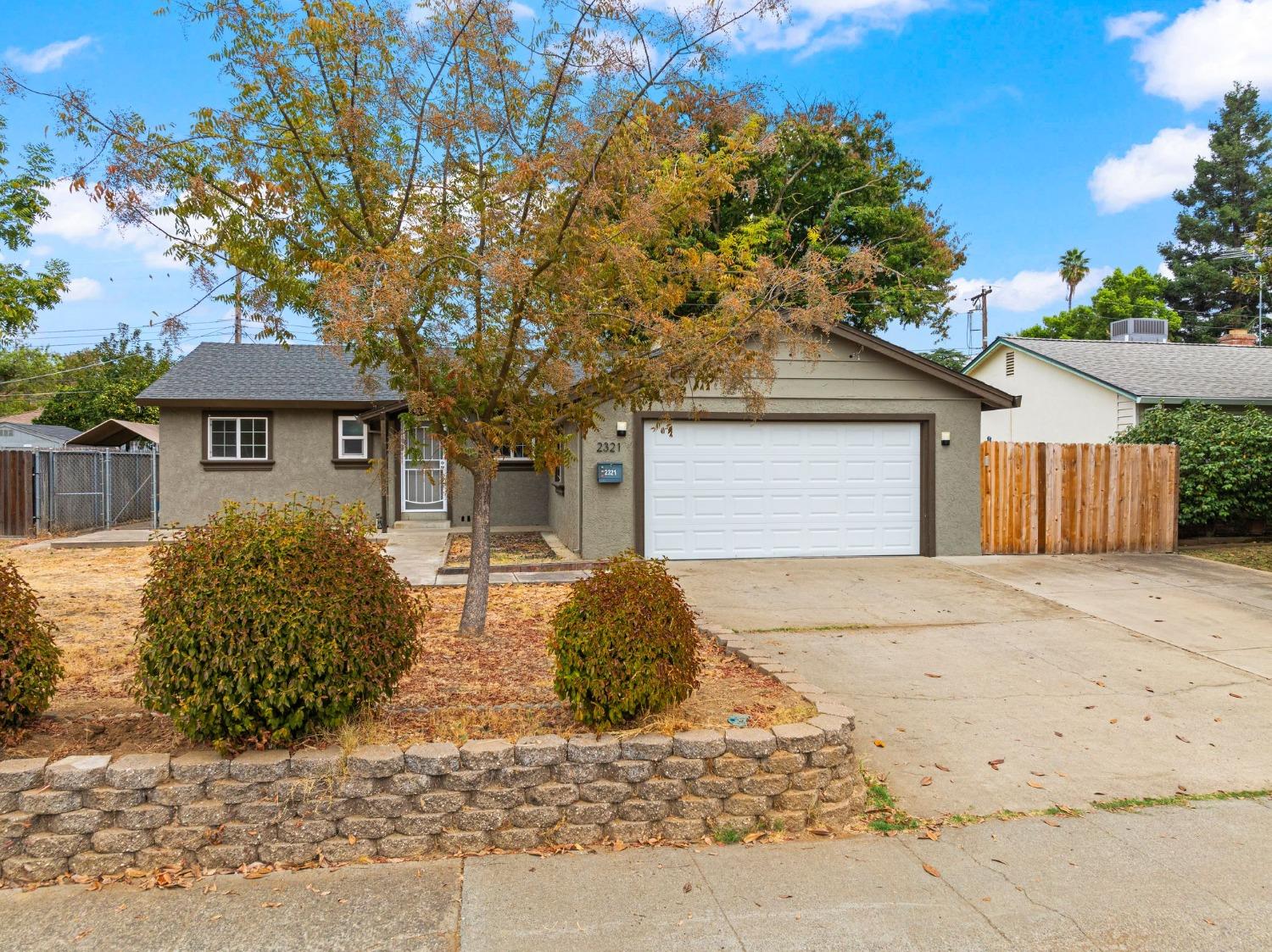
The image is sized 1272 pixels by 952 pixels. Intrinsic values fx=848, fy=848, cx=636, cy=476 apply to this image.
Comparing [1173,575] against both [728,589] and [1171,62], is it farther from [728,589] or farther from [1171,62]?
[1171,62]

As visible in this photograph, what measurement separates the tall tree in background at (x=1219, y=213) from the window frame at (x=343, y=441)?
127 feet

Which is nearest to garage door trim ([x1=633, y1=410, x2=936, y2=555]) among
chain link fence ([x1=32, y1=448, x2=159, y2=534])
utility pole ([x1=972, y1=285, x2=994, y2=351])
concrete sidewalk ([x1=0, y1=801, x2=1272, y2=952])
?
concrete sidewalk ([x1=0, y1=801, x2=1272, y2=952])

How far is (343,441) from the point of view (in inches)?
637

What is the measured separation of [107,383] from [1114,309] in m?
45.8

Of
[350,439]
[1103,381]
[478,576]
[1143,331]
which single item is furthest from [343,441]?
[1143,331]

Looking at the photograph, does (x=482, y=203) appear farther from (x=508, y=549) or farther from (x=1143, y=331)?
(x=1143, y=331)

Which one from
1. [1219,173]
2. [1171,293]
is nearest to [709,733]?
[1171,293]

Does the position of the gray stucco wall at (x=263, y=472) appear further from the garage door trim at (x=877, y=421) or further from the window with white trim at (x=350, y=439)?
the garage door trim at (x=877, y=421)

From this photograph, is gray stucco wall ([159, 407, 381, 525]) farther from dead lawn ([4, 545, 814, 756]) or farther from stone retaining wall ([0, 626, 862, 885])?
stone retaining wall ([0, 626, 862, 885])

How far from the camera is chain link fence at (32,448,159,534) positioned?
52.2 feet

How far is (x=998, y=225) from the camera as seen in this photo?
19.1 m

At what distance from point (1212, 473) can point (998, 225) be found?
8290 millimetres

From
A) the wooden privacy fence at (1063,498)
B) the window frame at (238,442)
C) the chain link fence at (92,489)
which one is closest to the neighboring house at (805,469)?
the wooden privacy fence at (1063,498)

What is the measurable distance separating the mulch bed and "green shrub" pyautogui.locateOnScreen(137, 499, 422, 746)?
6.35 meters
